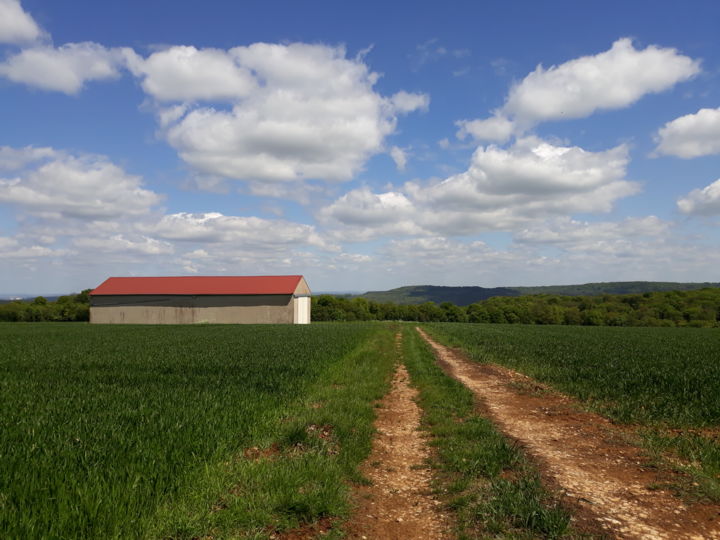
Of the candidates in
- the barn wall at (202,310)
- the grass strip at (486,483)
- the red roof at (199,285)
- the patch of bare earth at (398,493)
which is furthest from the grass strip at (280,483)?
the red roof at (199,285)

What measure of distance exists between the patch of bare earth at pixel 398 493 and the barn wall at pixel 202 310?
55.9 meters

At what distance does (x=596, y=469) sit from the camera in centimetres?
658

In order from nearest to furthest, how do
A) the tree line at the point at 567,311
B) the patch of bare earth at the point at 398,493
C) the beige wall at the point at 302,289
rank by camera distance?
the patch of bare earth at the point at 398,493
the beige wall at the point at 302,289
the tree line at the point at 567,311

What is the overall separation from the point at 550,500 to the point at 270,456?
4202 mm

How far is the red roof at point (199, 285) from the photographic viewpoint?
213ft

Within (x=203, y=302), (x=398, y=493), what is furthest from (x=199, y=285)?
(x=398, y=493)

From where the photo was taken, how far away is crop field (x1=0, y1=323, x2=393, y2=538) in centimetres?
420

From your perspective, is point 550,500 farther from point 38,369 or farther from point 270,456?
point 38,369

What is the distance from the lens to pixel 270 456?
21.9ft

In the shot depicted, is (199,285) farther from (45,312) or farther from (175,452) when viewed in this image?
(175,452)

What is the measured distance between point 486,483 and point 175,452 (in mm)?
4430

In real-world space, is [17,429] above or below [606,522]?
above

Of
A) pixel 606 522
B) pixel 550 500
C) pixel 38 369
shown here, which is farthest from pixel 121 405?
pixel 38 369

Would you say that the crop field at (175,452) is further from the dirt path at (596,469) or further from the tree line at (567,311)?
the tree line at (567,311)
